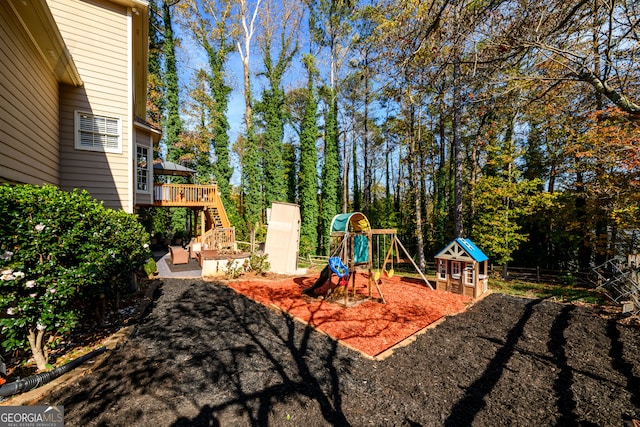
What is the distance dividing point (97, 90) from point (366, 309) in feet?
31.6

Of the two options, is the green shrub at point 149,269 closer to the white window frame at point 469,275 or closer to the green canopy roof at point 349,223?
the green canopy roof at point 349,223

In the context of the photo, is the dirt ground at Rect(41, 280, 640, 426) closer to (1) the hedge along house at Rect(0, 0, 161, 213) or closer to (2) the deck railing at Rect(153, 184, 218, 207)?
(1) the hedge along house at Rect(0, 0, 161, 213)

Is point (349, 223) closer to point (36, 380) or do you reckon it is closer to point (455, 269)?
point (455, 269)

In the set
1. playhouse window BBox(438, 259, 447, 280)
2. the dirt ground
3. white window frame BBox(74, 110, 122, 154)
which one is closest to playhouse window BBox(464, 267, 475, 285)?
playhouse window BBox(438, 259, 447, 280)

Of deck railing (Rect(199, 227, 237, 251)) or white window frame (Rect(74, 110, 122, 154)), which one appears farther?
deck railing (Rect(199, 227, 237, 251))

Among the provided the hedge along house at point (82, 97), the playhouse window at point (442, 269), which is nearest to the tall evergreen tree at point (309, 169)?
the playhouse window at point (442, 269)

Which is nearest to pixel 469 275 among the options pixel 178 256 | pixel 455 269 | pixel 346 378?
pixel 455 269

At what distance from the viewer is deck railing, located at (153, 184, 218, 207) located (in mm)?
13312

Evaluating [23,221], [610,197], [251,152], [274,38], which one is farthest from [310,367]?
[274,38]

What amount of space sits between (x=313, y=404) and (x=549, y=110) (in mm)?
15705

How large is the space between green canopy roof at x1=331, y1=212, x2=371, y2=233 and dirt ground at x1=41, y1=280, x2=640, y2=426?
10.5 ft

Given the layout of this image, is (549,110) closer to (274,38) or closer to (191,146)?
(274,38)

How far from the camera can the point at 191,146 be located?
65.6 ft

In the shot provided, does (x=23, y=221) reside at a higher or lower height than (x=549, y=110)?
lower
